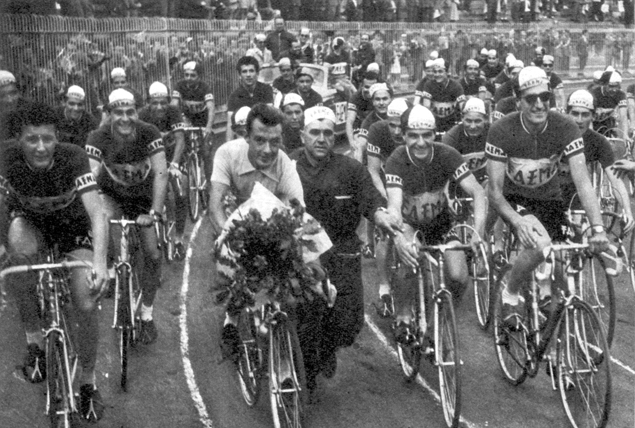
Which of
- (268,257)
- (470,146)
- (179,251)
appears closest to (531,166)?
(268,257)

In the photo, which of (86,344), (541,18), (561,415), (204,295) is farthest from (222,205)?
(541,18)

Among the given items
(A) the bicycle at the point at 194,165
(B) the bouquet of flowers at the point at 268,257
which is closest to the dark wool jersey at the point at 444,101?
(A) the bicycle at the point at 194,165

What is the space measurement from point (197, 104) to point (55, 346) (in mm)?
9175

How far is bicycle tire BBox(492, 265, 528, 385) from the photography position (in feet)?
26.8

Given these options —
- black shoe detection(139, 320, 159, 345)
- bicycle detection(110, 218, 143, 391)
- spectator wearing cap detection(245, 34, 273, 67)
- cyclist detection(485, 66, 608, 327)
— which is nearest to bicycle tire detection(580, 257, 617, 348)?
cyclist detection(485, 66, 608, 327)

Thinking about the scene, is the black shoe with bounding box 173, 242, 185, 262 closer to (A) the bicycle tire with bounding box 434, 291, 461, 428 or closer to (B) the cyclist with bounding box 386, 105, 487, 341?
(B) the cyclist with bounding box 386, 105, 487, 341

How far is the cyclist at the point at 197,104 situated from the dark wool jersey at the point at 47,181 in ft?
25.9

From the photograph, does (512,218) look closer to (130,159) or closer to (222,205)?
(222,205)

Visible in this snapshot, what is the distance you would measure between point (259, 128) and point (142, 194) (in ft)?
8.16

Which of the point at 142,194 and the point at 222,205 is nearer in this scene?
the point at 222,205

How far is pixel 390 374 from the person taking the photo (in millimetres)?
8867

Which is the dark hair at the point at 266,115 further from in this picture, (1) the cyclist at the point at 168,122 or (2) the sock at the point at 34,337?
(1) the cyclist at the point at 168,122

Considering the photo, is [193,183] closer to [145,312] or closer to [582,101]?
[145,312]

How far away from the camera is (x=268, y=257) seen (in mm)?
6824
